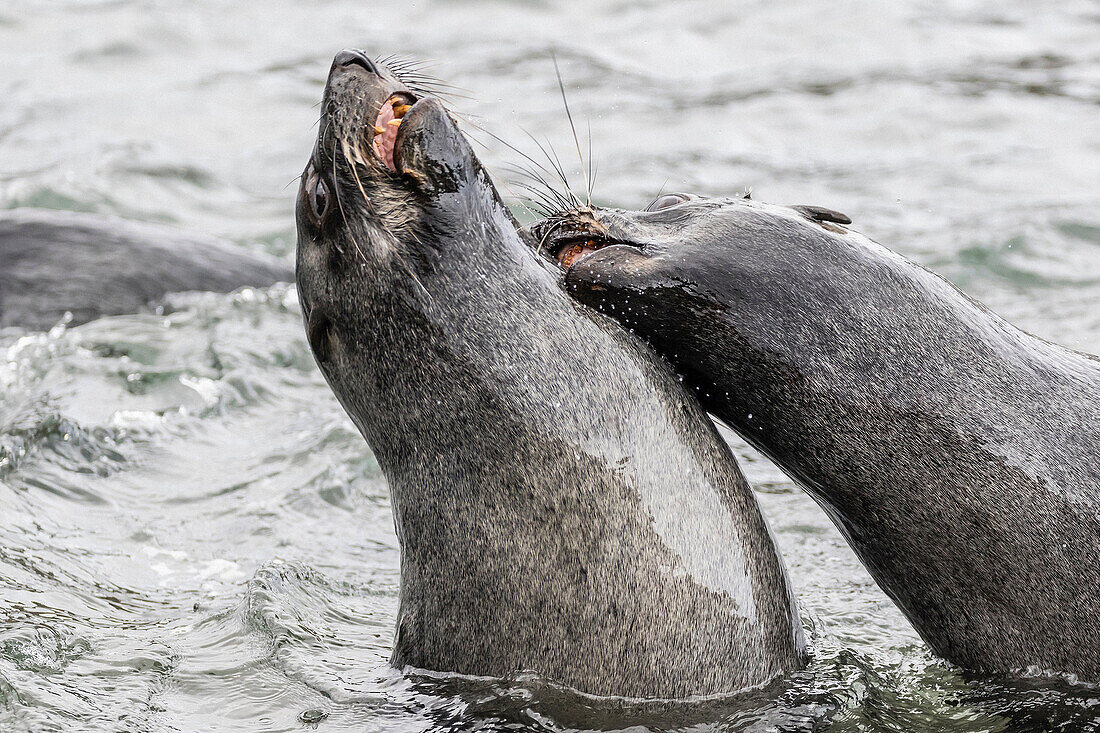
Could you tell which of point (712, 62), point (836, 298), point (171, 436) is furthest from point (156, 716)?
point (712, 62)

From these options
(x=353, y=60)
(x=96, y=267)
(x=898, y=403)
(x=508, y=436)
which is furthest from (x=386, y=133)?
(x=96, y=267)

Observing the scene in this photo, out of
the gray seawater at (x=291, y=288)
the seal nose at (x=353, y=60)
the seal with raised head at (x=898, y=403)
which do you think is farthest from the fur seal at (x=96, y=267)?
the seal with raised head at (x=898, y=403)

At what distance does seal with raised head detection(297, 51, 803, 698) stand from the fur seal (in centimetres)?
378

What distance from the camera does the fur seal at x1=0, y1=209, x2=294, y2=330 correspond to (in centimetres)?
727

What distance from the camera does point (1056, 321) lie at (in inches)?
298

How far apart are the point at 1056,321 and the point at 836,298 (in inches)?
159

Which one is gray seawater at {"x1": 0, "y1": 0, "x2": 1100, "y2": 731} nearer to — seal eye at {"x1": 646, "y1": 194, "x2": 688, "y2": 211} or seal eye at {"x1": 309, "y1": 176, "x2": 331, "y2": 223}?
seal eye at {"x1": 309, "y1": 176, "x2": 331, "y2": 223}

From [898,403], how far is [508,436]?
1015 millimetres

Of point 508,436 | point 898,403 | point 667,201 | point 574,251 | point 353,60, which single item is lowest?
point 508,436

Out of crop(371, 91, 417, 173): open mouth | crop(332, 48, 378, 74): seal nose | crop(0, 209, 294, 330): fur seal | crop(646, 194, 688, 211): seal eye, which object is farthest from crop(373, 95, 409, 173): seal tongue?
crop(0, 209, 294, 330): fur seal

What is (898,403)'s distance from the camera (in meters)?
3.93

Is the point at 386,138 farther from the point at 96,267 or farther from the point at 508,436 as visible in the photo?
the point at 96,267

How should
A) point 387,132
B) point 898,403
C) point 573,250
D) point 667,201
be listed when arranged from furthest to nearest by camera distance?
point 667,201 → point 573,250 → point 898,403 → point 387,132

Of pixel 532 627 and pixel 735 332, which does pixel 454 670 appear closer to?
Answer: pixel 532 627
